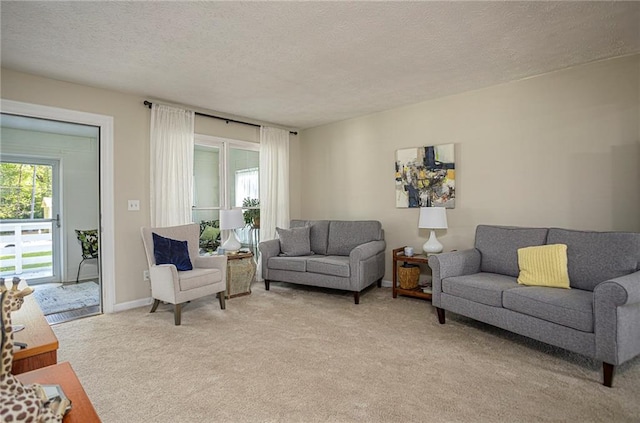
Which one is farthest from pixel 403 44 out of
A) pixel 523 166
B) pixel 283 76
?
pixel 523 166

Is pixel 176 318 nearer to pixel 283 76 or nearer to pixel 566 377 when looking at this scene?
pixel 283 76

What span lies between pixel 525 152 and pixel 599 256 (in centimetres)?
134

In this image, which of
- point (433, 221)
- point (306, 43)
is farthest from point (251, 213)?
point (306, 43)

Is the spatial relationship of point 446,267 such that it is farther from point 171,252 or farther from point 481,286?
point 171,252

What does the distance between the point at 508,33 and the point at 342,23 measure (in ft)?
4.24

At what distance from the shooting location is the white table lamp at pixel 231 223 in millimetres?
4359

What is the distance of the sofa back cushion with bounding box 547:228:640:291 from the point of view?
2543mm

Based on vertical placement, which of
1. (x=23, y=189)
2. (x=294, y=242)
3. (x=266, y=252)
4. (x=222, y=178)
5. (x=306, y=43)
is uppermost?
(x=306, y=43)

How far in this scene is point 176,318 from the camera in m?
3.33

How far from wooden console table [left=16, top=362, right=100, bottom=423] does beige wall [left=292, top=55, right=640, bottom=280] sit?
3778mm

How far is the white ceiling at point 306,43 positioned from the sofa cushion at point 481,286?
1.97 m

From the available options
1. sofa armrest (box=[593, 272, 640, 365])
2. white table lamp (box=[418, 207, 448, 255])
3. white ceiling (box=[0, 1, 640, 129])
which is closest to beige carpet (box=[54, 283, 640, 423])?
sofa armrest (box=[593, 272, 640, 365])

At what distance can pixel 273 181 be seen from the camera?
5.36 metres

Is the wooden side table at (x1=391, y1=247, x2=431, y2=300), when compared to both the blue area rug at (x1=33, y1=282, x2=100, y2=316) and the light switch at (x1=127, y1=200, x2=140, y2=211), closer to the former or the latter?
the light switch at (x1=127, y1=200, x2=140, y2=211)
